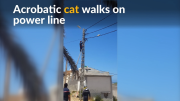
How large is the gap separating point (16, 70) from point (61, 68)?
Result: 39.6 inches

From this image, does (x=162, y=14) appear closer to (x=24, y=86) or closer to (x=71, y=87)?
(x=24, y=86)

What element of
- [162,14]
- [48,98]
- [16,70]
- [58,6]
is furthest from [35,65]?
[162,14]

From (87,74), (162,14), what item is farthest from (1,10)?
(87,74)

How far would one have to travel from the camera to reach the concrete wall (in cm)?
1736

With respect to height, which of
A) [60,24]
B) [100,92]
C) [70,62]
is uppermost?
[60,24]

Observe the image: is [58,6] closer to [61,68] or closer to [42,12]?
[42,12]

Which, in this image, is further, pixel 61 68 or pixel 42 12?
pixel 42 12

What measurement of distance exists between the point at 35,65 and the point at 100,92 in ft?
48.3

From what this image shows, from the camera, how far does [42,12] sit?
391cm

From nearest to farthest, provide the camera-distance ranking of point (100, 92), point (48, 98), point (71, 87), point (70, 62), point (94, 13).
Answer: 1. point (48, 98)
2. point (94, 13)
3. point (70, 62)
4. point (100, 92)
5. point (71, 87)

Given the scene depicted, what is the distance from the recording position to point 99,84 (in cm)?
1781

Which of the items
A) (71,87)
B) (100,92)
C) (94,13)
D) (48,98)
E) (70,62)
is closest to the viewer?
(48,98)

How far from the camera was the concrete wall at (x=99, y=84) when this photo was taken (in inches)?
683

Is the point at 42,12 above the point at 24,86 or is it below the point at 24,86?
above
